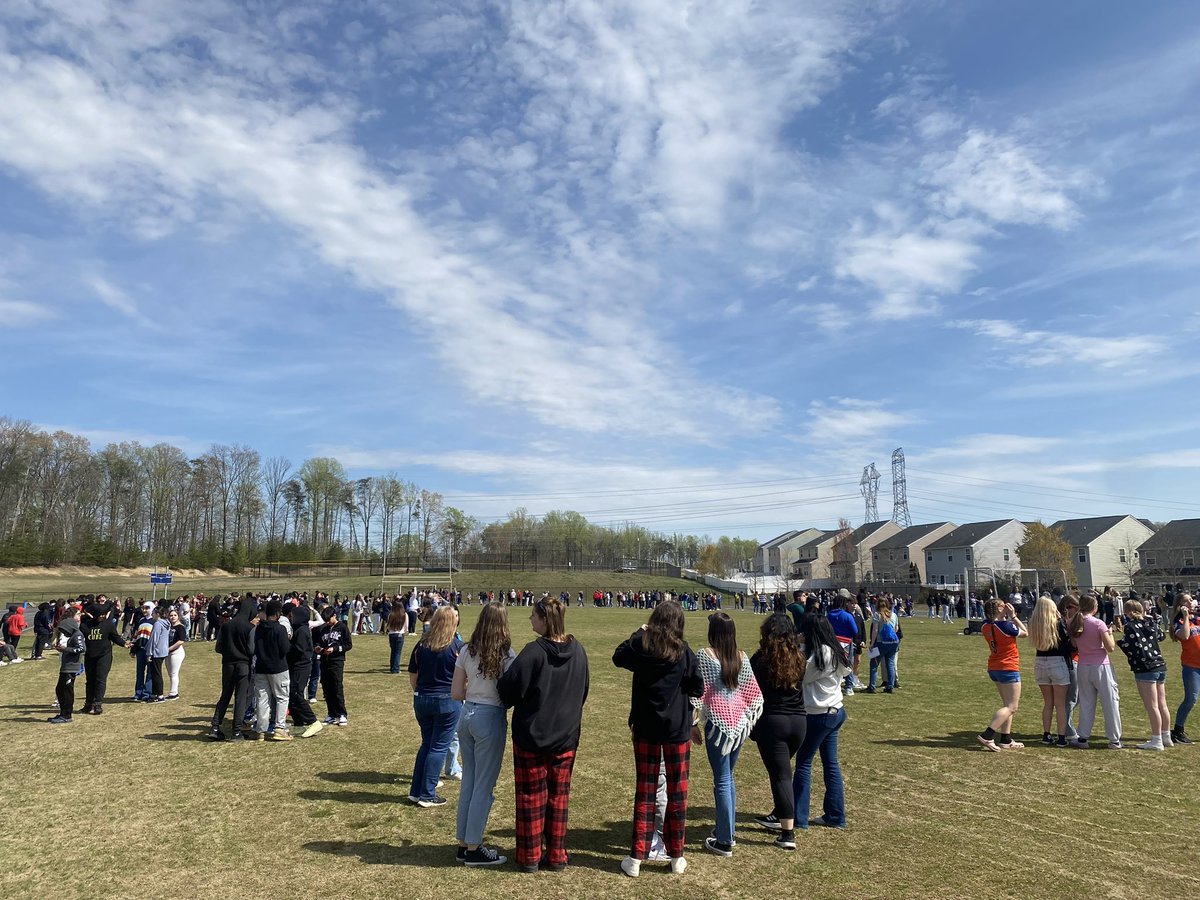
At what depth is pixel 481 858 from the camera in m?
5.32

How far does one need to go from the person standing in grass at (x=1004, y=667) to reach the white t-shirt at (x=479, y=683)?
6244 mm

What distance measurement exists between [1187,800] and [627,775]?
528cm

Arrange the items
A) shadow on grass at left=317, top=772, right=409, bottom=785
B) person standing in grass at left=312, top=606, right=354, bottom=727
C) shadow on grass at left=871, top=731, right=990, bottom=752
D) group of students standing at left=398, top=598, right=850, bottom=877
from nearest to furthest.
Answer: group of students standing at left=398, top=598, right=850, bottom=877, shadow on grass at left=317, top=772, right=409, bottom=785, shadow on grass at left=871, top=731, right=990, bottom=752, person standing in grass at left=312, top=606, right=354, bottom=727

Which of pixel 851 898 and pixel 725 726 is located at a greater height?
pixel 725 726

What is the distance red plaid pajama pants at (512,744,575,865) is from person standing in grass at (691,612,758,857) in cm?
106

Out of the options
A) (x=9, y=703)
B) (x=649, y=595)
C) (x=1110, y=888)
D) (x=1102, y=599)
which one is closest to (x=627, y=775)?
(x=1110, y=888)

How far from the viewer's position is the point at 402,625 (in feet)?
48.3

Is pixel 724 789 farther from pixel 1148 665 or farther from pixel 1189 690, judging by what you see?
pixel 1189 690

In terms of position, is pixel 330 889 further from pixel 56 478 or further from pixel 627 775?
pixel 56 478

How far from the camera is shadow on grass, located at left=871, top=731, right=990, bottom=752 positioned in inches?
354

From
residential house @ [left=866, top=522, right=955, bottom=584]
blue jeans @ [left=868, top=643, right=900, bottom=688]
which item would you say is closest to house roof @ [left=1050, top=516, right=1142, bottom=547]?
residential house @ [left=866, top=522, right=955, bottom=584]

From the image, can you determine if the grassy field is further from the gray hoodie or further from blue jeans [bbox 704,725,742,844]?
the gray hoodie

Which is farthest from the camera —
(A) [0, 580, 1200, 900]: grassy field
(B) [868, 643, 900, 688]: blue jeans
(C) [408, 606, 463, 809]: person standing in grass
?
(B) [868, 643, 900, 688]: blue jeans

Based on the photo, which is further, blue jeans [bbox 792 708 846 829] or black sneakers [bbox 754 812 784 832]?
black sneakers [bbox 754 812 784 832]
